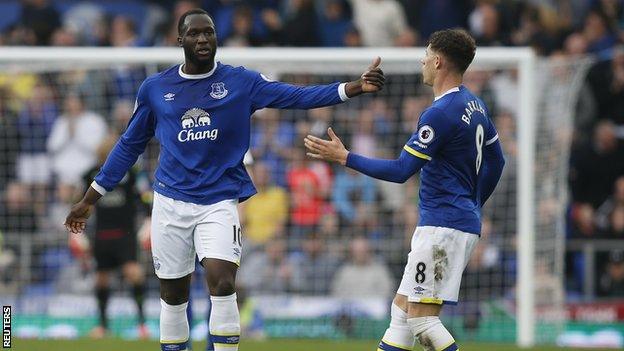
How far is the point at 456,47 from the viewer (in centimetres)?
891

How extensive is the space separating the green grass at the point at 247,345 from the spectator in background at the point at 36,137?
3839 millimetres

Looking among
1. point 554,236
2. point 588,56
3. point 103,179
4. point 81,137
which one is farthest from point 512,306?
point 103,179

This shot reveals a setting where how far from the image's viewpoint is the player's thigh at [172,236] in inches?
366

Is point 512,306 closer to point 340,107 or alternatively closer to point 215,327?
point 340,107

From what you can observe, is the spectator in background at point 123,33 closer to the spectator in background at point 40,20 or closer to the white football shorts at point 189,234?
the spectator in background at point 40,20

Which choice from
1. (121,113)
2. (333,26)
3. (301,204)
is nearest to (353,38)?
(333,26)

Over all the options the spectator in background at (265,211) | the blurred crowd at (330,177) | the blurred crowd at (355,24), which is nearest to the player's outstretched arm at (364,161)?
the blurred crowd at (330,177)

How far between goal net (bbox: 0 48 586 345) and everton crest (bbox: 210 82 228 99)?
616cm

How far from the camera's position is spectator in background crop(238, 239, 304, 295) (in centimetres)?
1675

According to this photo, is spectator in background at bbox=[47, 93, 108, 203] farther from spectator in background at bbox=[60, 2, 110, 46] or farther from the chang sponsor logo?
the chang sponsor logo

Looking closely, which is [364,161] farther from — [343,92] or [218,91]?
[218,91]

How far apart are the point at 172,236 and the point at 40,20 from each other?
11699mm

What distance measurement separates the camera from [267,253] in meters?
16.8

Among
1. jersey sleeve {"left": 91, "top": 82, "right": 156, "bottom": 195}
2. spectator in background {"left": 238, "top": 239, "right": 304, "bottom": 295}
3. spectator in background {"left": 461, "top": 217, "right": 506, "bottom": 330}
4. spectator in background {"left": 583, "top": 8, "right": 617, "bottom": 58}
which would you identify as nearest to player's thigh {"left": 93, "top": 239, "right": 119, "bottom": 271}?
spectator in background {"left": 238, "top": 239, "right": 304, "bottom": 295}
